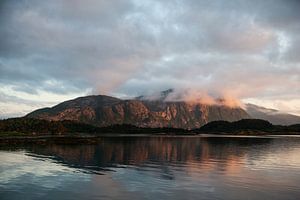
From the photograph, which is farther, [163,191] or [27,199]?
[163,191]

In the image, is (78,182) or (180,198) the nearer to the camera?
(180,198)

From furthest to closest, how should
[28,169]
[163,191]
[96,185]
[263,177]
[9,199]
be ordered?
[28,169] < [263,177] < [96,185] < [163,191] < [9,199]

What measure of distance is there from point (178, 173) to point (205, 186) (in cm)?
1397

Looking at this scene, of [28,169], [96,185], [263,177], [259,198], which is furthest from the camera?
[28,169]

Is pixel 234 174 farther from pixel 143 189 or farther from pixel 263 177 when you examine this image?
pixel 143 189

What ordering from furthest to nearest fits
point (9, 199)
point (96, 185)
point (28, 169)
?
1. point (28, 169)
2. point (96, 185)
3. point (9, 199)

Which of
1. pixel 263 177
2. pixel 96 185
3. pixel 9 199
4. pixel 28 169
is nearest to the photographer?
pixel 9 199

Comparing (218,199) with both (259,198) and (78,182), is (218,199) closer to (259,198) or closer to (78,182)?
(259,198)

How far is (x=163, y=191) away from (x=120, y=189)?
6371 mm

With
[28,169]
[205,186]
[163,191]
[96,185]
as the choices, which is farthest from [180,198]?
[28,169]

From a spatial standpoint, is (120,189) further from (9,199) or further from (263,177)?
(263,177)

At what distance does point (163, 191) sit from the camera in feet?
149

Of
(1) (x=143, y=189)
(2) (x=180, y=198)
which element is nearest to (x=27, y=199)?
(1) (x=143, y=189)

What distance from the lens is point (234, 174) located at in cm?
6322
